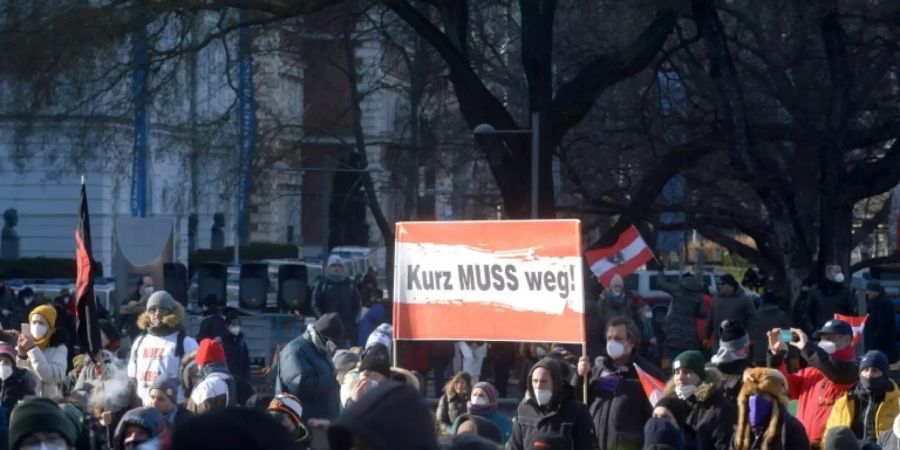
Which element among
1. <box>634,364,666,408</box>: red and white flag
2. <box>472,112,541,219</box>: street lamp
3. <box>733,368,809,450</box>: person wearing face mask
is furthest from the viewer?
<box>472,112,541,219</box>: street lamp

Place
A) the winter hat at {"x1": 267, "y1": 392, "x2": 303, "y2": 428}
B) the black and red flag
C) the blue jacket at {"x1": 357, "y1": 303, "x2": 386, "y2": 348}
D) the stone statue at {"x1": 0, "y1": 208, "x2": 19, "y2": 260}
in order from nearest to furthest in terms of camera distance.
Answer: the winter hat at {"x1": 267, "y1": 392, "x2": 303, "y2": 428} → the black and red flag → the blue jacket at {"x1": 357, "y1": 303, "x2": 386, "y2": 348} → the stone statue at {"x1": 0, "y1": 208, "x2": 19, "y2": 260}

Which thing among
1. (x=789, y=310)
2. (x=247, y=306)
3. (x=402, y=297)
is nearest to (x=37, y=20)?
(x=247, y=306)

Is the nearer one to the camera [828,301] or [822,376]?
[822,376]

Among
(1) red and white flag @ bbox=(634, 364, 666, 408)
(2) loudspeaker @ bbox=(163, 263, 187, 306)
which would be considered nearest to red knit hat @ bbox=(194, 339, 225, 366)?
(1) red and white flag @ bbox=(634, 364, 666, 408)

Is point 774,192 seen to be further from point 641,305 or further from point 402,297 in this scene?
point 402,297

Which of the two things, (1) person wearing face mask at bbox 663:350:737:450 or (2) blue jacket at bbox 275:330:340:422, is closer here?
(1) person wearing face mask at bbox 663:350:737:450

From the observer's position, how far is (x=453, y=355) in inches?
739

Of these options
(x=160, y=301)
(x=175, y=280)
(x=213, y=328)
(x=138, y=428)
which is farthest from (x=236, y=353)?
(x=138, y=428)

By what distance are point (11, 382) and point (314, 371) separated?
2.08 metres

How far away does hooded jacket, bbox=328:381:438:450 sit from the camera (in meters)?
3.42

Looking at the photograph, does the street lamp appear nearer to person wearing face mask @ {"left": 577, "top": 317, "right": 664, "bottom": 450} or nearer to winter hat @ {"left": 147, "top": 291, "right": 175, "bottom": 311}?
winter hat @ {"left": 147, "top": 291, "right": 175, "bottom": 311}

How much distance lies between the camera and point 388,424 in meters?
3.44

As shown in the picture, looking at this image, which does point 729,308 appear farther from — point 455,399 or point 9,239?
point 9,239

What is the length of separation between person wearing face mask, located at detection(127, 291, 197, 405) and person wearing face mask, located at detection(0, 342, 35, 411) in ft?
3.55
